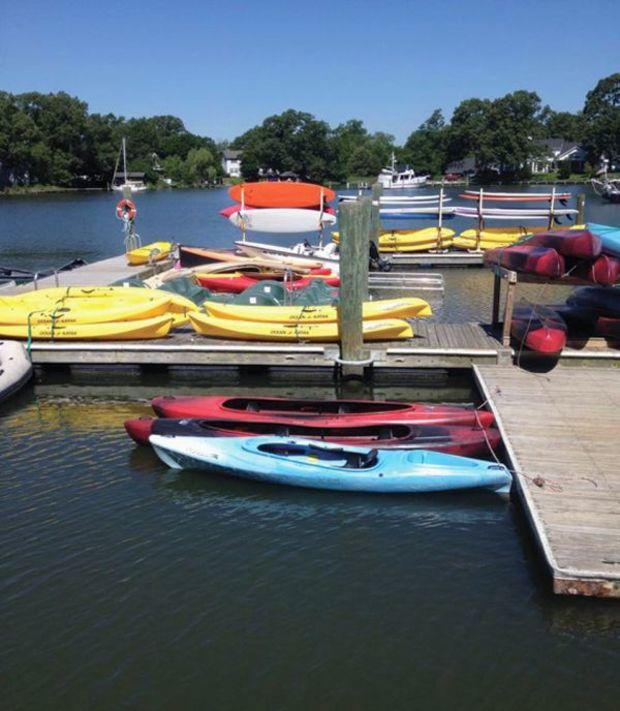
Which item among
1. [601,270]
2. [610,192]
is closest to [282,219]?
[601,270]

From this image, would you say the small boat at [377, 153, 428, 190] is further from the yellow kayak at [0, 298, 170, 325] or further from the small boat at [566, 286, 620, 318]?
the yellow kayak at [0, 298, 170, 325]

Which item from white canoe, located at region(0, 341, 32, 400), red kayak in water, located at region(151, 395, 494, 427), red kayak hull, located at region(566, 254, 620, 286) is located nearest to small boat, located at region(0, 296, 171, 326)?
white canoe, located at region(0, 341, 32, 400)

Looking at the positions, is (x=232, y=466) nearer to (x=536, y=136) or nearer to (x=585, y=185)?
(x=585, y=185)

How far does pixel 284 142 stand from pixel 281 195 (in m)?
106

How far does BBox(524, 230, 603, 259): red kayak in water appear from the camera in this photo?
41.0ft

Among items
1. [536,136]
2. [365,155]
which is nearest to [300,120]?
[365,155]

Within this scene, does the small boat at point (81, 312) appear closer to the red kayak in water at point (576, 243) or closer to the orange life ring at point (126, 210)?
the red kayak in water at point (576, 243)

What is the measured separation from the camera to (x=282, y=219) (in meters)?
25.7

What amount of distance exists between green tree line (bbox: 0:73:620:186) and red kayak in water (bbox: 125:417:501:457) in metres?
94.3

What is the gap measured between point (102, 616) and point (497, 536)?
4.63m

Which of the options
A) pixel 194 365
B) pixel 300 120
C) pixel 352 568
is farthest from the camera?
pixel 300 120

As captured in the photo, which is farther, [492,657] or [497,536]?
[497,536]

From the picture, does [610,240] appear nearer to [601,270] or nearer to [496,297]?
[601,270]

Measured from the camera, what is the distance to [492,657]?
661 centimetres
